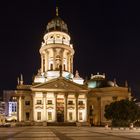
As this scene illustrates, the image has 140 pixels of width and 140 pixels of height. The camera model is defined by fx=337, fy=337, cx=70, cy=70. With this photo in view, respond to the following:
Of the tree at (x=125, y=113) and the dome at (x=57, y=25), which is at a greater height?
the dome at (x=57, y=25)

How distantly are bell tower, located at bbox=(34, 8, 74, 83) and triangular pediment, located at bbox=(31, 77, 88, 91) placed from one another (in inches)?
247

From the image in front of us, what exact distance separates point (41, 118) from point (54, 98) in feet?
27.2

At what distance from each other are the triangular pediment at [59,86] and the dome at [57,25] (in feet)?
78.9

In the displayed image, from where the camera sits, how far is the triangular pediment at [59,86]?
385 ft

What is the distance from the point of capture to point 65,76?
125 metres

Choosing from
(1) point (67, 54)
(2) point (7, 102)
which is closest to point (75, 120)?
(1) point (67, 54)

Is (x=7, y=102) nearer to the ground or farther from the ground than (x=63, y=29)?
nearer to the ground

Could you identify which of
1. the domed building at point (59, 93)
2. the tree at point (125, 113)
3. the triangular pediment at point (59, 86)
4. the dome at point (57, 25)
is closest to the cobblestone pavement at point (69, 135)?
the tree at point (125, 113)

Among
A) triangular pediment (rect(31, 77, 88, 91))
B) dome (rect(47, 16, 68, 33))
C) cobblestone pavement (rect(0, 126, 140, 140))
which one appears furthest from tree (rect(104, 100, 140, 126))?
dome (rect(47, 16, 68, 33))

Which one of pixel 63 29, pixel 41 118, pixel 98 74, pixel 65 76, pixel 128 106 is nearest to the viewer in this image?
pixel 128 106

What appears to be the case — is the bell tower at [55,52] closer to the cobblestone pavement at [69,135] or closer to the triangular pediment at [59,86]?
the triangular pediment at [59,86]

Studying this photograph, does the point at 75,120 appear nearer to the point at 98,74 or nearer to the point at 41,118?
the point at 41,118

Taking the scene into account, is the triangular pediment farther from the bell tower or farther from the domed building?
the bell tower

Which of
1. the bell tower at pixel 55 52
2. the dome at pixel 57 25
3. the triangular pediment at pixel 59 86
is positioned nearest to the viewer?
the triangular pediment at pixel 59 86
